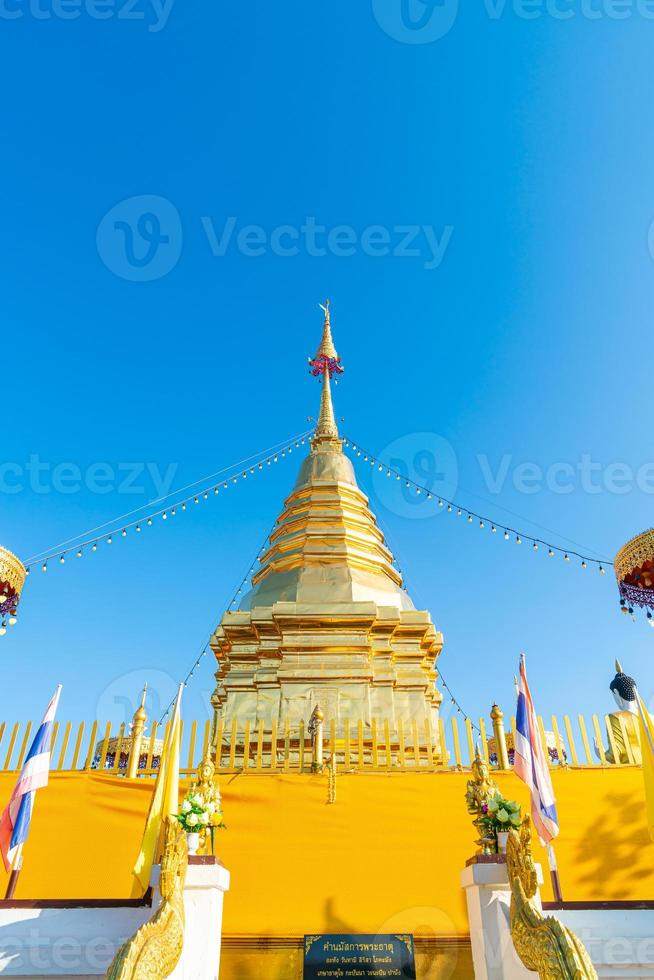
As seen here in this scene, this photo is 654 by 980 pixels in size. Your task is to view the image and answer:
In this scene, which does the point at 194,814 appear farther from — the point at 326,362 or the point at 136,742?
the point at 326,362

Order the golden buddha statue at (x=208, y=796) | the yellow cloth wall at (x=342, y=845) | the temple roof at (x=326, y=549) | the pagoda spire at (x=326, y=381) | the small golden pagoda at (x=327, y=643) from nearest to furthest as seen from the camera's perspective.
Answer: the golden buddha statue at (x=208, y=796), the yellow cloth wall at (x=342, y=845), the small golden pagoda at (x=327, y=643), the temple roof at (x=326, y=549), the pagoda spire at (x=326, y=381)

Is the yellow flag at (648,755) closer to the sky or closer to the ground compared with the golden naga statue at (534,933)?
closer to the sky

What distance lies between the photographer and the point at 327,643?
1568 cm

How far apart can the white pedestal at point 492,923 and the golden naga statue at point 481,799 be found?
393 millimetres

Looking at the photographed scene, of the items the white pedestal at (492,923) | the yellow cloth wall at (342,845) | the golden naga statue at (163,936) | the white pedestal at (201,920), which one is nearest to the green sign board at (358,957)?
the yellow cloth wall at (342,845)

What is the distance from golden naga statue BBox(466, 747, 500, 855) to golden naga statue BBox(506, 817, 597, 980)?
0.54m

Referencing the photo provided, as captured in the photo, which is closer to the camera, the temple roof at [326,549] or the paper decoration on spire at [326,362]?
the temple roof at [326,549]

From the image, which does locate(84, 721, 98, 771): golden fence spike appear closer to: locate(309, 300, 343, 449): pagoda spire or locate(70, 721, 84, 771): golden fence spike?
locate(70, 721, 84, 771): golden fence spike

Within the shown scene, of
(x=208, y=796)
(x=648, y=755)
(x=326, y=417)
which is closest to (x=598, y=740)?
(x=648, y=755)

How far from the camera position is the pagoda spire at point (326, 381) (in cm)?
2442

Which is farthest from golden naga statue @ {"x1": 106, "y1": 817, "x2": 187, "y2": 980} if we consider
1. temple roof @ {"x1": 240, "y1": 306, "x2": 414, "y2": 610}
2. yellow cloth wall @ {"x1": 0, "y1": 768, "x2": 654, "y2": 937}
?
temple roof @ {"x1": 240, "y1": 306, "x2": 414, "y2": 610}

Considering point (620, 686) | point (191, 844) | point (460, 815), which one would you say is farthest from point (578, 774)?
point (620, 686)

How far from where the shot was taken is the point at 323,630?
1588 centimetres

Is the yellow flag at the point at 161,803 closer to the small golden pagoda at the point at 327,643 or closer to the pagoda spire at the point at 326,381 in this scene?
the small golden pagoda at the point at 327,643
